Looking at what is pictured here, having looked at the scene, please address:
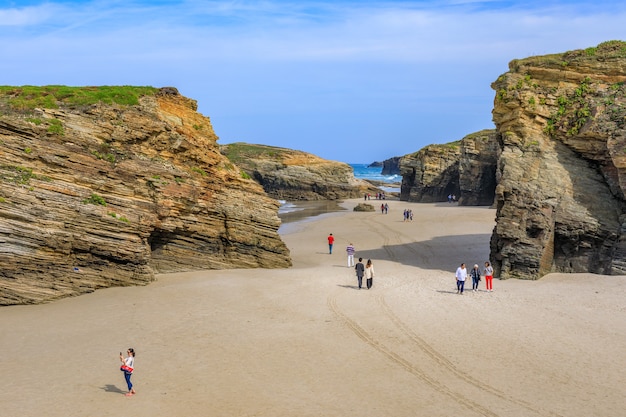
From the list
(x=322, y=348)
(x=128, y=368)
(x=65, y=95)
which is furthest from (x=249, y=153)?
(x=128, y=368)

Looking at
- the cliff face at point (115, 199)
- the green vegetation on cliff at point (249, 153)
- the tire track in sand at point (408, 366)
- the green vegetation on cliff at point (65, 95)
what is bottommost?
the tire track in sand at point (408, 366)

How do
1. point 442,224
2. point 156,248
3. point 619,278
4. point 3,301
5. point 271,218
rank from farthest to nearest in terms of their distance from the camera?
point 442,224
point 271,218
point 156,248
point 619,278
point 3,301

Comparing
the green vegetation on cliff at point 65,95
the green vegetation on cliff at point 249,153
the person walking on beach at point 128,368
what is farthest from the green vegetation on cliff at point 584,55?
the green vegetation on cliff at point 249,153

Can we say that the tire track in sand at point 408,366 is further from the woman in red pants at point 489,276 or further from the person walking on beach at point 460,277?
the woman in red pants at point 489,276


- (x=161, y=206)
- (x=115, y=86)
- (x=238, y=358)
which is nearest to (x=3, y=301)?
(x=161, y=206)

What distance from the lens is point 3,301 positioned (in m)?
20.7

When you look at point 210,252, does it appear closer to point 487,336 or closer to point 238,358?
point 238,358

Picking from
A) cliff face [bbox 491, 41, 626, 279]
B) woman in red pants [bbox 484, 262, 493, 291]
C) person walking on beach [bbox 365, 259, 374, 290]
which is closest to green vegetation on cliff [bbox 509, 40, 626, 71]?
cliff face [bbox 491, 41, 626, 279]

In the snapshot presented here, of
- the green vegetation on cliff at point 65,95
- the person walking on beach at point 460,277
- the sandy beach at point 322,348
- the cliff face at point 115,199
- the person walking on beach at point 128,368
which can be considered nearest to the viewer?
the sandy beach at point 322,348

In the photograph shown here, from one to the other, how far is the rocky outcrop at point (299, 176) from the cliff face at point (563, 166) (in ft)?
192

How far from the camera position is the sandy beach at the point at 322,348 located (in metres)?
13.3

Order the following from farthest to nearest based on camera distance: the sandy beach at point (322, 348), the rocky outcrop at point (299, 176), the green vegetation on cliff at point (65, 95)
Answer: the rocky outcrop at point (299, 176), the green vegetation on cliff at point (65, 95), the sandy beach at point (322, 348)

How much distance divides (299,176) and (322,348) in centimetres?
7100

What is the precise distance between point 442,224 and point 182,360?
114ft
